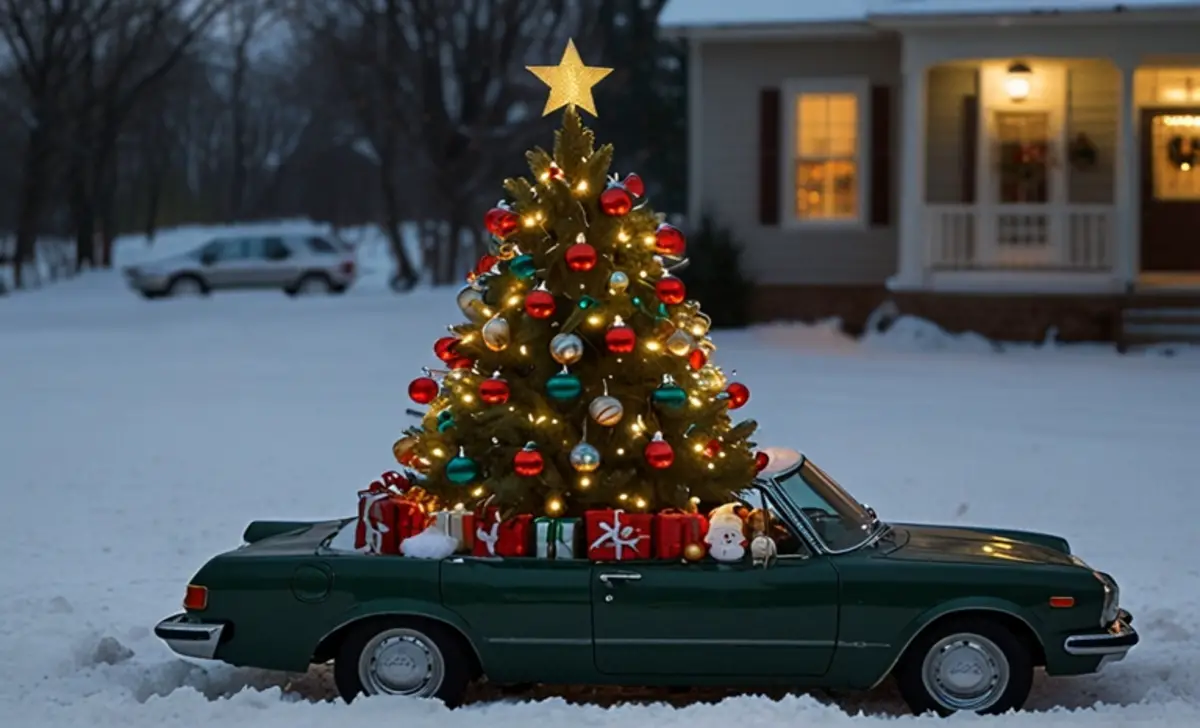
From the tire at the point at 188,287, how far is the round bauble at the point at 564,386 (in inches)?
1082

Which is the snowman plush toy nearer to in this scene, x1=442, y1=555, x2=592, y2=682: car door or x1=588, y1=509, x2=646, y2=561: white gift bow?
x1=588, y1=509, x2=646, y2=561: white gift bow

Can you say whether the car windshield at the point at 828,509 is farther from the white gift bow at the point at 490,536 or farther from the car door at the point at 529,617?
the white gift bow at the point at 490,536

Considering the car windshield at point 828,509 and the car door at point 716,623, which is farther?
the car windshield at point 828,509

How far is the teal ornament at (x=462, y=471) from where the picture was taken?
7.01 meters

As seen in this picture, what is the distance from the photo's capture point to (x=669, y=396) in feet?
22.8

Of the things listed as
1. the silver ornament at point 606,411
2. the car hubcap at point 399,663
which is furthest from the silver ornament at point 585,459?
the car hubcap at point 399,663

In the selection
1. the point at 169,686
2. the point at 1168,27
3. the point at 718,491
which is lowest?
the point at 169,686

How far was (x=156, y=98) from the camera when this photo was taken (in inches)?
1949

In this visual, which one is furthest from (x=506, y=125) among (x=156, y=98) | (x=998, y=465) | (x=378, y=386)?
(x=998, y=465)

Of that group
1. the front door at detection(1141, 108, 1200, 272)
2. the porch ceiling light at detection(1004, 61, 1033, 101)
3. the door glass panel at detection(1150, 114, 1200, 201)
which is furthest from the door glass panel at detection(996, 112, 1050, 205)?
the door glass panel at detection(1150, 114, 1200, 201)

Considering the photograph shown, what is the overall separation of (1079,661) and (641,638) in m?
1.64

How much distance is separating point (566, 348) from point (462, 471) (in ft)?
2.14

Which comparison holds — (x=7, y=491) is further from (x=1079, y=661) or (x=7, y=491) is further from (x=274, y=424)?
(x=1079, y=661)

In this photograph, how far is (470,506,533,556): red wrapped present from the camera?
6734 mm
